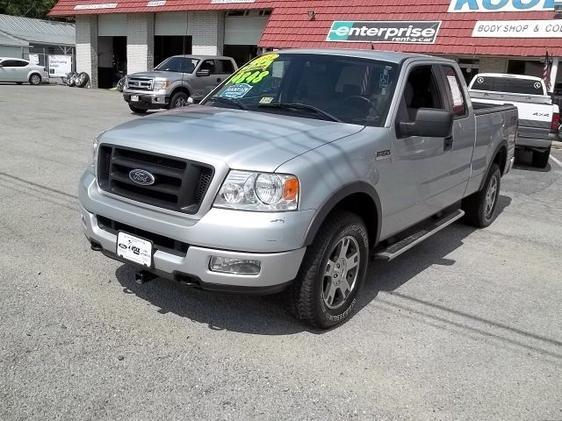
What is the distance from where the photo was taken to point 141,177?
3619mm

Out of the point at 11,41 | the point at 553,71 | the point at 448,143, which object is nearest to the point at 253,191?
the point at 448,143

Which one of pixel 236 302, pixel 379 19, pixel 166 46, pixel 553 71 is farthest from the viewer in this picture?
pixel 166 46

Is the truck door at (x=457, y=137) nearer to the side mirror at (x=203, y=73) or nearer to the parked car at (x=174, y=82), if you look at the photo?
the parked car at (x=174, y=82)

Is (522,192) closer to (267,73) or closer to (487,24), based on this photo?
(267,73)

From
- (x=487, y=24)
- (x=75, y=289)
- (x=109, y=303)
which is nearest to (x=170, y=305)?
(x=109, y=303)

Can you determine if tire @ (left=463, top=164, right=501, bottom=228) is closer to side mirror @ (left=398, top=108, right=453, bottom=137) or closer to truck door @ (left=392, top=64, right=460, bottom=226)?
truck door @ (left=392, top=64, right=460, bottom=226)

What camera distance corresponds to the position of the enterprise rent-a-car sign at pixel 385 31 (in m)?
19.0

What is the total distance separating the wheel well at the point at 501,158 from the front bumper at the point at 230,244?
423 cm

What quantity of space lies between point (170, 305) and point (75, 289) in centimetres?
77

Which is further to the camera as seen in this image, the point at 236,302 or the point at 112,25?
the point at 112,25

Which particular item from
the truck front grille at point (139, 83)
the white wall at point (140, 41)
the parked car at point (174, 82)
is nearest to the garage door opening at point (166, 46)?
the white wall at point (140, 41)

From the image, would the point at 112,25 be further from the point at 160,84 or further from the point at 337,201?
the point at 337,201

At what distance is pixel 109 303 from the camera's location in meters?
4.09

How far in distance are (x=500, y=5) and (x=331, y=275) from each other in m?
16.8
